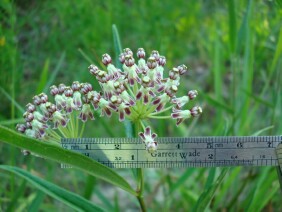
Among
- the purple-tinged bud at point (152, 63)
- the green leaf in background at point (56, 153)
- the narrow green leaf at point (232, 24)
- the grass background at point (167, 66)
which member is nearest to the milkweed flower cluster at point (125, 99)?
the purple-tinged bud at point (152, 63)

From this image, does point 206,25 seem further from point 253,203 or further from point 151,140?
point 151,140

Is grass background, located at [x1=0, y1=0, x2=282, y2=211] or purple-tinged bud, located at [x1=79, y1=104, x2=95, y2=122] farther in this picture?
grass background, located at [x1=0, y1=0, x2=282, y2=211]

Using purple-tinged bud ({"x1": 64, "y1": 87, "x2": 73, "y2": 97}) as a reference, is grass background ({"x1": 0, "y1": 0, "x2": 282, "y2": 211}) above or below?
above

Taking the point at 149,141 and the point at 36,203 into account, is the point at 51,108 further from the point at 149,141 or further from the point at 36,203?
the point at 36,203

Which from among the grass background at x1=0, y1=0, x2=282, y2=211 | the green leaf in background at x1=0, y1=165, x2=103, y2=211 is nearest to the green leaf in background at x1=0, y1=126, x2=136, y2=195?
the green leaf in background at x1=0, y1=165, x2=103, y2=211

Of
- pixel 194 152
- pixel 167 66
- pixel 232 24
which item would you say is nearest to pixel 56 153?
pixel 194 152

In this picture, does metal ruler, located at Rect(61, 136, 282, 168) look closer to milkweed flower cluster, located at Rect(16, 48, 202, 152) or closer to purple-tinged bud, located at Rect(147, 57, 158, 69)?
milkweed flower cluster, located at Rect(16, 48, 202, 152)

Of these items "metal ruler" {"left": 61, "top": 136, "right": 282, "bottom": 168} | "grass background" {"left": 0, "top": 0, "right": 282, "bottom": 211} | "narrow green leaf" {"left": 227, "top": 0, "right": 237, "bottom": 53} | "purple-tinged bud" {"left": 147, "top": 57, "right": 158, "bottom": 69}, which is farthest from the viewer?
"grass background" {"left": 0, "top": 0, "right": 282, "bottom": 211}

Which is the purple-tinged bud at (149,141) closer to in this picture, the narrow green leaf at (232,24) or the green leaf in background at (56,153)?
the green leaf in background at (56,153)
